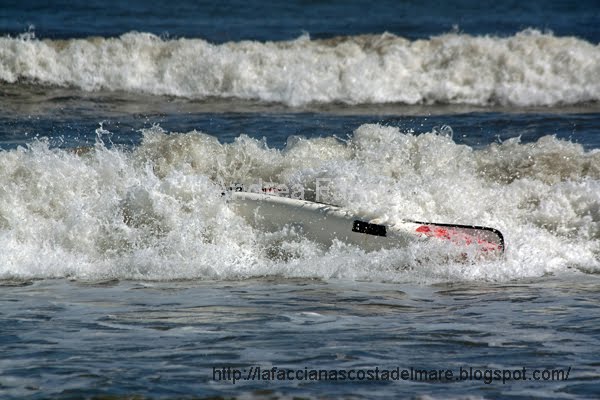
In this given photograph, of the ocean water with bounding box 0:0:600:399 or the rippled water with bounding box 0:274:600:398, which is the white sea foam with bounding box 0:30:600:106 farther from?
the rippled water with bounding box 0:274:600:398

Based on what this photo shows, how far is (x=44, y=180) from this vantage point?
8.59 metres

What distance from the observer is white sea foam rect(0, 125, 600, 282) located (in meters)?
7.25

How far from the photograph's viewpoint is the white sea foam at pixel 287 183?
7250mm

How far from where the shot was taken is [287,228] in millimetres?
7805

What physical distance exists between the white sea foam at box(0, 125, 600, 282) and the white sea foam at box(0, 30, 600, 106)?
526 centimetres

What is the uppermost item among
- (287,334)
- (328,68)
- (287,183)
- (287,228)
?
(328,68)

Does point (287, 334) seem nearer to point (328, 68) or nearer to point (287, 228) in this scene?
point (287, 228)

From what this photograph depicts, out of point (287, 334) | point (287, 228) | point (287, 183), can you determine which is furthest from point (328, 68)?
point (287, 334)

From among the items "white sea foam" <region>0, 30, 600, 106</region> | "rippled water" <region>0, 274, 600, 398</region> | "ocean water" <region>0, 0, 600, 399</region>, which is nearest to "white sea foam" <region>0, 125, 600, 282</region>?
"ocean water" <region>0, 0, 600, 399</region>

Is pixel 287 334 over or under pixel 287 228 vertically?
under

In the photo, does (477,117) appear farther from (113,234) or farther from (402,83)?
(113,234)

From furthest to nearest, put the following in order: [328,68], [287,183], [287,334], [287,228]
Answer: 1. [328,68]
2. [287,183]
3. [287,228]
4. [287,334]

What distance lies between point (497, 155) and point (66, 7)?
13.3 m

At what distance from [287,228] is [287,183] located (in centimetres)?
132
